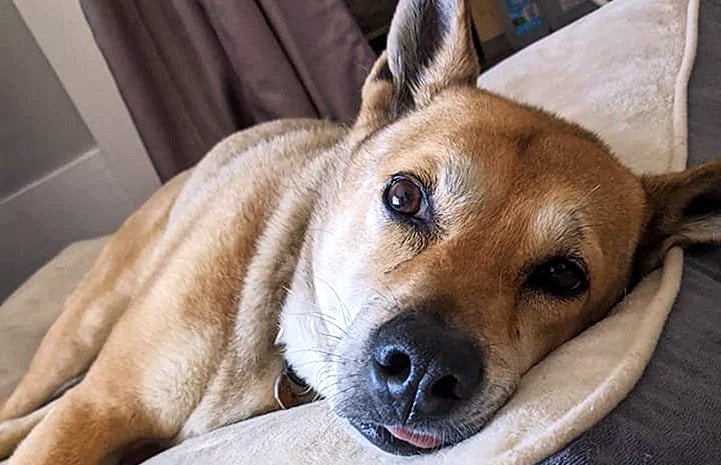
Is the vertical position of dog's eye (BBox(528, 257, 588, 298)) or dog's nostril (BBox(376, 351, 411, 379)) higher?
dog's nostril (BBox(376, 351, 411, 379))

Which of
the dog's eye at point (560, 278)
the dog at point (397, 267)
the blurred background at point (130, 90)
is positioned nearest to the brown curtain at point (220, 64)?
the blurred background at point (130, 90)

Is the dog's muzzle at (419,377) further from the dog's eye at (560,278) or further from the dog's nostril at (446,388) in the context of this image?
the dog's eye at (560,278)

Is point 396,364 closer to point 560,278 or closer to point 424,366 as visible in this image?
point 424,366

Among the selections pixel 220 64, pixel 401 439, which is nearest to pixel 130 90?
pixel 220 64

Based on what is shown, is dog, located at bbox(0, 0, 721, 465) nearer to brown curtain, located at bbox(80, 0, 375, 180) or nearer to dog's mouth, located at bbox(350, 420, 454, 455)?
dog's mouth, located at bbox(350, 420, 454, 455)

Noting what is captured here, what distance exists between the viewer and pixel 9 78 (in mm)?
2775

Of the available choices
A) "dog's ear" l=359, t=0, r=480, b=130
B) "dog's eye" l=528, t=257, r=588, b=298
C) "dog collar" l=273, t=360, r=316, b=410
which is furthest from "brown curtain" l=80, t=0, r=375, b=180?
"dog's eye" l=528, t=257, r=588, b=298

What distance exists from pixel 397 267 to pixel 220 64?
1.59 metres

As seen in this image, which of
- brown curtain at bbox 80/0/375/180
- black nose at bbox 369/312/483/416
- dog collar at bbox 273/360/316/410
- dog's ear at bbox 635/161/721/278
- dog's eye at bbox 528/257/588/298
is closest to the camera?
black nose at bbox 369/312/483/416

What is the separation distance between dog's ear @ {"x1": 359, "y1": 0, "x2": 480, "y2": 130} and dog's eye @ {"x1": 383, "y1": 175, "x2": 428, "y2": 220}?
0.72ft

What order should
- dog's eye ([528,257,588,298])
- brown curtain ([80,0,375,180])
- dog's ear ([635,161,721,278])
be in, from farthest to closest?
brown curtain ([80,0,375,180]) → dog's ear ([635,161,721,278]) → dog's eye ([528,257,588,298])

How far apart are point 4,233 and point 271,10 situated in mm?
1008

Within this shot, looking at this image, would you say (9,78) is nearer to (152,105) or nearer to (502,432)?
(152,105)

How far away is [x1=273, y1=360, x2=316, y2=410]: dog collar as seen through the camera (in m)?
1.54
